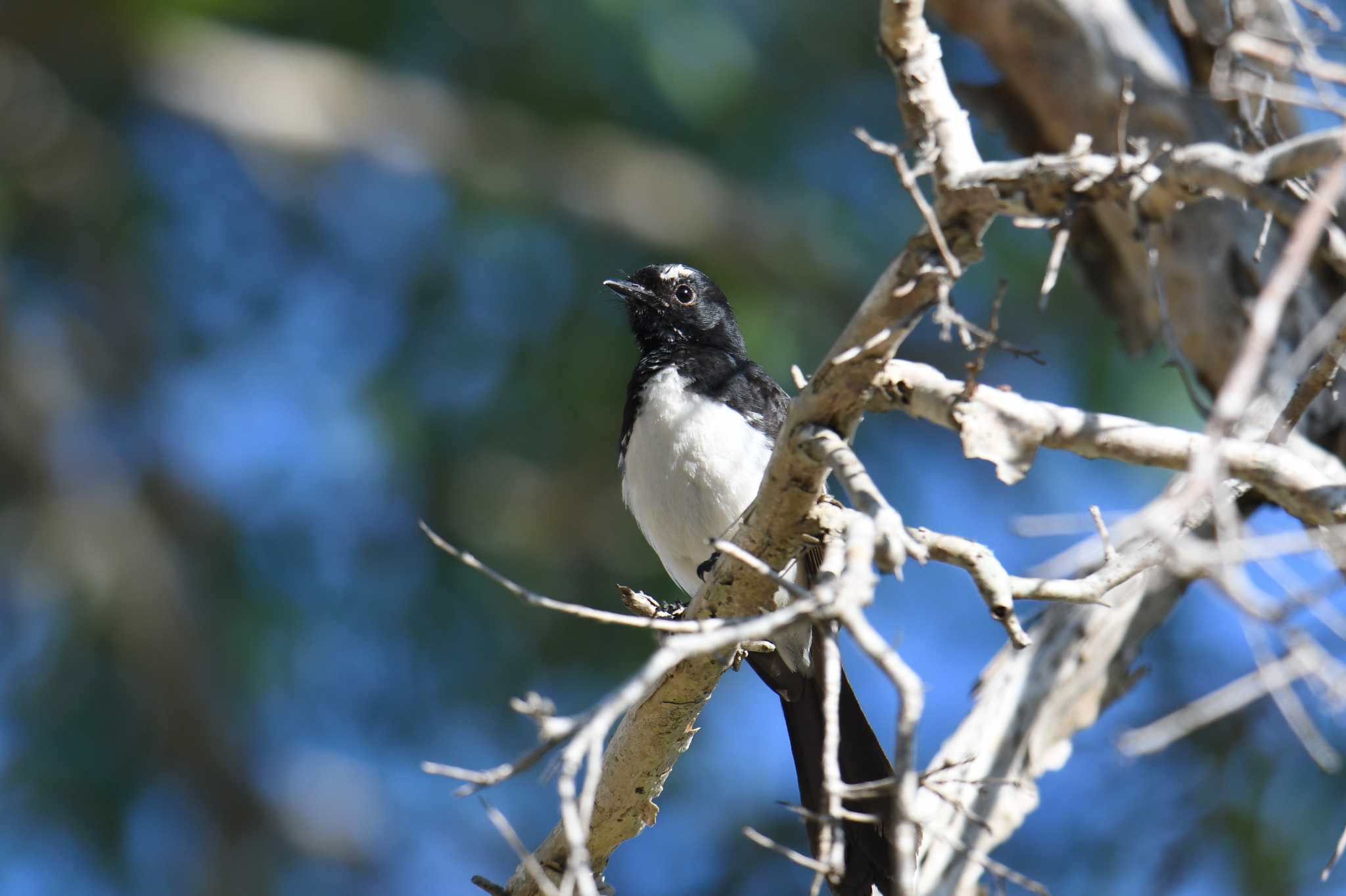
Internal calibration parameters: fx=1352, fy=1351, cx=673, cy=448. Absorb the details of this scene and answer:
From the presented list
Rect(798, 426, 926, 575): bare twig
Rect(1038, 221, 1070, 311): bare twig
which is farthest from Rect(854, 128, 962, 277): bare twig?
Rect(798, 426, 926, 575): bare twig

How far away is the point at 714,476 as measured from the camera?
4.22m

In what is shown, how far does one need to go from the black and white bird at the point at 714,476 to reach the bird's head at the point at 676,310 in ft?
0.75

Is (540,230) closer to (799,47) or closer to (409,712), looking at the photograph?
(799,47)

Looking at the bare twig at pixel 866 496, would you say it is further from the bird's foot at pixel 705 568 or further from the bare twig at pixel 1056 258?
the bird's foot at pixel 705 568

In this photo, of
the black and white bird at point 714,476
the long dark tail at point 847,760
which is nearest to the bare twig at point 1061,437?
the long dark tail at point 847,760

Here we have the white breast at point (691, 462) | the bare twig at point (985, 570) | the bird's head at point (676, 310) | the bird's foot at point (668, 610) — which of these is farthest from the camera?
the bird's head at point (676, 310)

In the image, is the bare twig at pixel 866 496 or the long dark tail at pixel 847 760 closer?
the bare twig at pixel 866 496

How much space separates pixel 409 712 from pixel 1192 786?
13.6ft

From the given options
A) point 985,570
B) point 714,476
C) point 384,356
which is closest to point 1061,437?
point 985,570

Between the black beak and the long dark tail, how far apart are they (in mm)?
1440

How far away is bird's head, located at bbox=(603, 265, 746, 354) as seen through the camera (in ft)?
16.0

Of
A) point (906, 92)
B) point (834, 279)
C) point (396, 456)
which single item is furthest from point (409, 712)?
point (906, 92)

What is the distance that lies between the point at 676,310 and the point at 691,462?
0.89 metres

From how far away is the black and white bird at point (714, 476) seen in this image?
4098 mm
